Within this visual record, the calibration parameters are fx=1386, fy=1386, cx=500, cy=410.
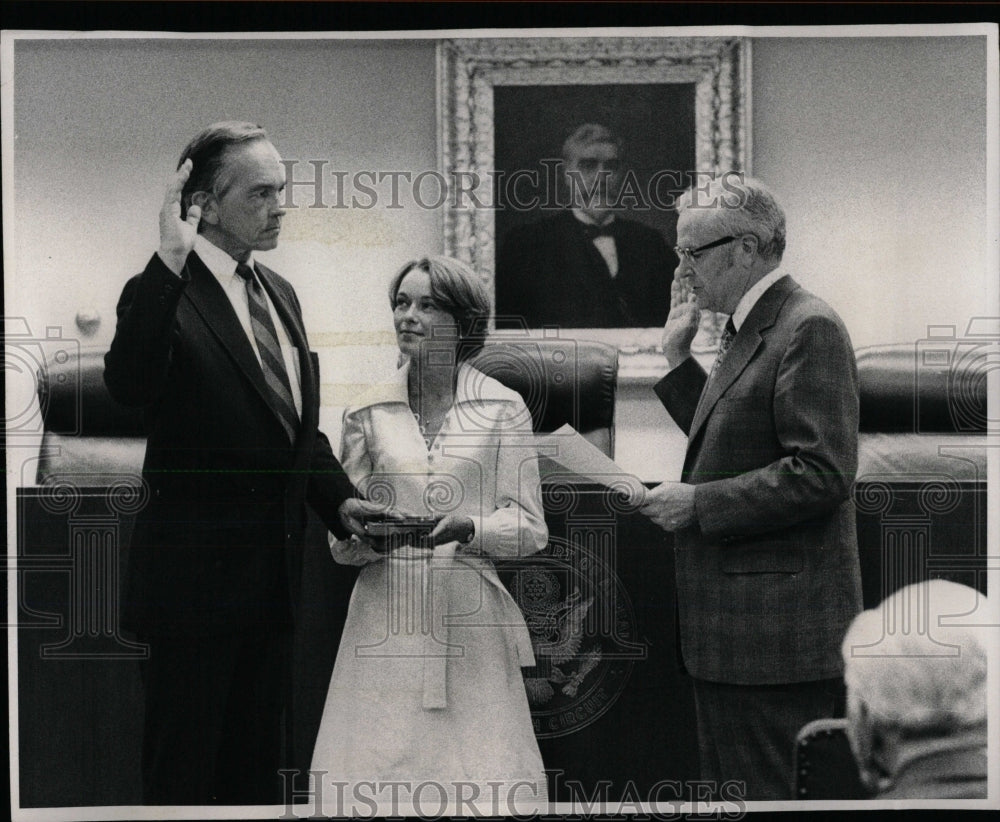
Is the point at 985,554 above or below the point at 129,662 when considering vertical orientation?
above

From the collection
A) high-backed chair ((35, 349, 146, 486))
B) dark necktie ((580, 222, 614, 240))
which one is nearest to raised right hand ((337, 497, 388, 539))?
high-backed chair ((35, 349, 146, 486))

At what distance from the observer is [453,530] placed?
15.1 feet

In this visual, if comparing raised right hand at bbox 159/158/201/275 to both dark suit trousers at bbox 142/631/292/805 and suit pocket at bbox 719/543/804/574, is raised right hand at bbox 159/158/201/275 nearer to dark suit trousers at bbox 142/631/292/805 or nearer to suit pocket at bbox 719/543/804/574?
dark suit trousers at bbox 142/631/292/805

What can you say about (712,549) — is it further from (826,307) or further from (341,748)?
(341,748)

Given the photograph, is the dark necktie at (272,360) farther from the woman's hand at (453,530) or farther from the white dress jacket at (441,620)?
the woman's hand at (453,530)

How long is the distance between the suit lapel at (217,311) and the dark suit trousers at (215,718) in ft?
2.95

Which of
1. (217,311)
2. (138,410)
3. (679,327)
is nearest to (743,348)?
(679,327)

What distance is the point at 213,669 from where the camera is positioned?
15.1 ft

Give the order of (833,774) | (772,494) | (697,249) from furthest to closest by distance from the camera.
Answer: (833,774) < (697,249) < (772,494)

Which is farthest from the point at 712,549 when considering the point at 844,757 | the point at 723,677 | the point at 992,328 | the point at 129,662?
the point at 129,662

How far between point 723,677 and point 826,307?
50.0 inches

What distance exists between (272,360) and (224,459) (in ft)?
1.20

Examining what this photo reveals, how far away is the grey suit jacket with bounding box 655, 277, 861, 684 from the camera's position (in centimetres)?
450

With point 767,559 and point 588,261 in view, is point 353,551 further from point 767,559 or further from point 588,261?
point 767,559
